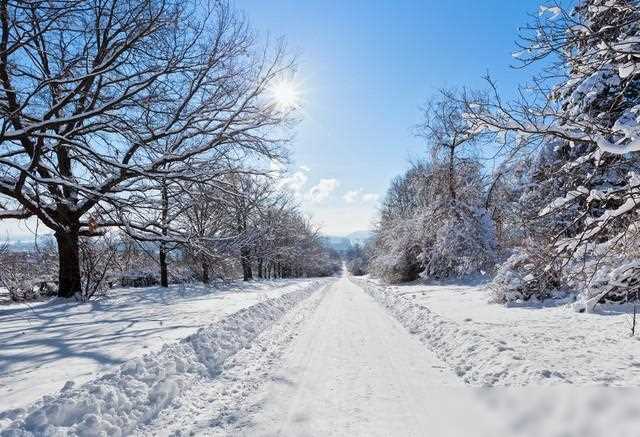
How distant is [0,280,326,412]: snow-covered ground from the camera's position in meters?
5.12

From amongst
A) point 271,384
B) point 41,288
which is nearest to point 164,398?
point 271,384

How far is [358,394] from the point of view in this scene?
5.20 meters

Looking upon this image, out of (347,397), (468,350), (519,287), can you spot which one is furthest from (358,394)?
(519,287)

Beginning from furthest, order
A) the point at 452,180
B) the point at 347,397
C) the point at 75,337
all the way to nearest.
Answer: the point at 452,180, the point at 75,337, the point at 347,397

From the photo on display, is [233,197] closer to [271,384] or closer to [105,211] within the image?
[105,211]

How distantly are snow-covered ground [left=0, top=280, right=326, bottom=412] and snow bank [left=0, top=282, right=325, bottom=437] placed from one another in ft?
1.10

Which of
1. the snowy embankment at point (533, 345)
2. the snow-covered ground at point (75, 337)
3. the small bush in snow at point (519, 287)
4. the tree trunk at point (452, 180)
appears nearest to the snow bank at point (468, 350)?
the snowy embankment at point (533, 345)

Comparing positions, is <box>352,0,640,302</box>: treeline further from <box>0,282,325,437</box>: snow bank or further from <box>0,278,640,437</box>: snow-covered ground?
<box>0,282,325,437</box>: snow bank

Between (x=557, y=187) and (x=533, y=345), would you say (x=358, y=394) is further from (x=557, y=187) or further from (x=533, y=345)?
(x=557, y=187)

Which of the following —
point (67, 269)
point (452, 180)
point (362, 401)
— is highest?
point (452, 180)

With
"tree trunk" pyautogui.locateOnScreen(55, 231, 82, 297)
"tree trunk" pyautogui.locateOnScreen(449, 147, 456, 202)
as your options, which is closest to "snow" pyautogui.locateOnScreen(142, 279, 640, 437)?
"tree trunk" pyautogui.locateOnScreen(55, 231, 82, 297)

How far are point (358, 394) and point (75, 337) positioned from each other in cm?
567

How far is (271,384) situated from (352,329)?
4780 mm

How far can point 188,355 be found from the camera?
663 centimetres
